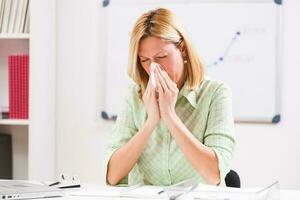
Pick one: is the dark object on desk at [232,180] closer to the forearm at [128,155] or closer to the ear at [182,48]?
the forearm at [128,155]

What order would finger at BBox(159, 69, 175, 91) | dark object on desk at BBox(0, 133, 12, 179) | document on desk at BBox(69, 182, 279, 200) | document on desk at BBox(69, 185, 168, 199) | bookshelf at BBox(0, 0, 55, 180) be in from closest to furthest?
document on desk at BBox(69, 182, 279, 200) → document on desk at BBox(69, 185, 168, 199) → finger at BBox(159, 69, 175, 91) → bookshelf at BBox(0, 0, 55, 180) → dark object on desk at BBox(0, 133, 12, 179)

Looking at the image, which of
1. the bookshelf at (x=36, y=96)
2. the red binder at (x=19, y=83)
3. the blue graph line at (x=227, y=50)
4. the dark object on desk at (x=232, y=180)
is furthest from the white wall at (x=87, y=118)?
the dark object on desk at (x=232, y=180)

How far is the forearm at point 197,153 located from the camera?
68.4 inches

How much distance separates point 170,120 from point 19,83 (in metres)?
1.09

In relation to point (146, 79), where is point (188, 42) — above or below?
above

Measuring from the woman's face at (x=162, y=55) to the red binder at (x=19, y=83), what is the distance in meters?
0.91

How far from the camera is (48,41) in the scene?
2.70 metres

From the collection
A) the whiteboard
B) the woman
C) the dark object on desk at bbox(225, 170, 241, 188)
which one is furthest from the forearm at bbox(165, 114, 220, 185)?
the whiteboard

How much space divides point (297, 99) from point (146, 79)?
0.97m

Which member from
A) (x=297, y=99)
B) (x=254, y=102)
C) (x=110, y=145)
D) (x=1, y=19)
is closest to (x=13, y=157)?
(x=1, y=19)

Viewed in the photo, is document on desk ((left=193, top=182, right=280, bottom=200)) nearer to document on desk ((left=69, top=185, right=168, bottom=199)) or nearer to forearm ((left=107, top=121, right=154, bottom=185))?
document on desk ((left=69, top=185, right=168, bottom=199))

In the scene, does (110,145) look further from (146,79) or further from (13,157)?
(13,157)

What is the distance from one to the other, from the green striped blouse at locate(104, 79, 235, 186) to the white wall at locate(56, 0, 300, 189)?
0.86 meters

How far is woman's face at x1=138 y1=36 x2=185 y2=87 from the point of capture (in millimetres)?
1835
